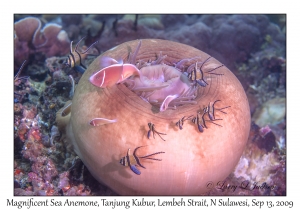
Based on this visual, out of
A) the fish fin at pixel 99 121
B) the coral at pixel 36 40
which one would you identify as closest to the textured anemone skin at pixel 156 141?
the fish fin at pixel 99 121

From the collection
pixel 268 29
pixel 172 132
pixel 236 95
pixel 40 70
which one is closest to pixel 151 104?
pixel 172 132

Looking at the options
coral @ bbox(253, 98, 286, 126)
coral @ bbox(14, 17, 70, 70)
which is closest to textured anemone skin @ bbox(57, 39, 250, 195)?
coral @ bbox(253, 98, 286, 126)

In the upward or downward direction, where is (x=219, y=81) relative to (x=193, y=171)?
upward

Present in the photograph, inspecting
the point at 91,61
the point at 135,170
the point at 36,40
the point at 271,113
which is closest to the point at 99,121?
the point at 135,170

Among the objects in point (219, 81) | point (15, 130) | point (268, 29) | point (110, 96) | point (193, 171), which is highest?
point (268, 29)

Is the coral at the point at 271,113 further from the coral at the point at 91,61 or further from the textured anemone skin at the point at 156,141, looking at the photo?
the textured anemone skin at the point at 156,141

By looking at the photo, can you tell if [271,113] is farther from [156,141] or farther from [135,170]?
[135,170]

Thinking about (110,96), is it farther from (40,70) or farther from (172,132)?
(40,70)

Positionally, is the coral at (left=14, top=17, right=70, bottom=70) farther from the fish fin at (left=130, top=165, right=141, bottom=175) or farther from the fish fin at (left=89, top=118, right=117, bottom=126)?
the fish fin at (left=130, top=165, right=141, bottom=175)
